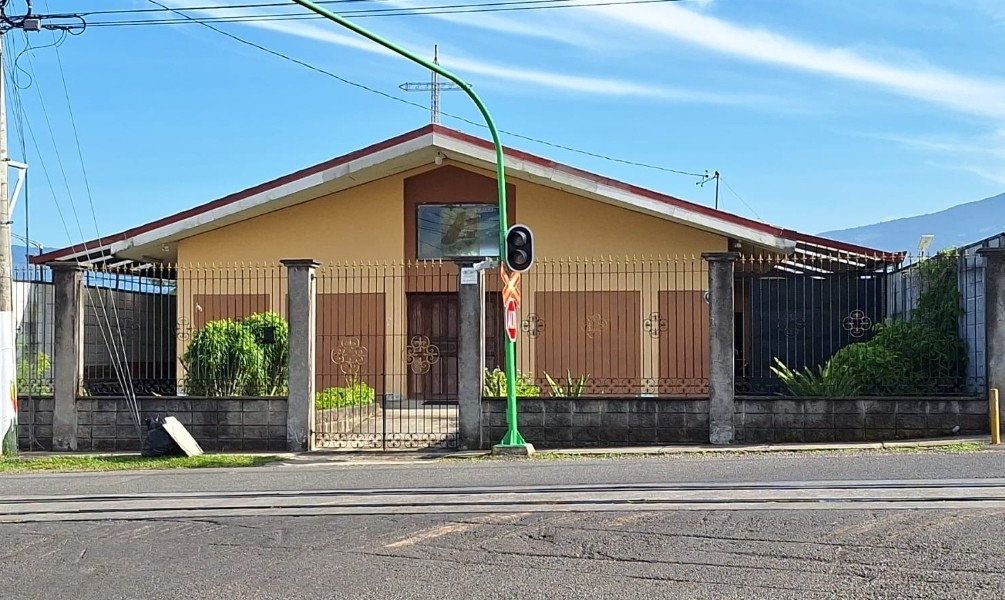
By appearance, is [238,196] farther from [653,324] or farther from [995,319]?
[995,319]

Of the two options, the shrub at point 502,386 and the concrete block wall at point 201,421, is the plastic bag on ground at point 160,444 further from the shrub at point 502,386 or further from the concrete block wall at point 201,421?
the shrub at point 502,386

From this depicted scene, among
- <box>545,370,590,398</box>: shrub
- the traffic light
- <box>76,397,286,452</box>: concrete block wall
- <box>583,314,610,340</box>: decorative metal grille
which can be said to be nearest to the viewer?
the traffic light

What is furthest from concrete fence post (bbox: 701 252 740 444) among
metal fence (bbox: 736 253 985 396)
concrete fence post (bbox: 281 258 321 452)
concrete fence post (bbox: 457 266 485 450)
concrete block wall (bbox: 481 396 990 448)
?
concrete fence post (bbox: 281 258 321 452)

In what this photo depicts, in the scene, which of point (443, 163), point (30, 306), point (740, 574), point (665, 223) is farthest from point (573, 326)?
point (740, 574)

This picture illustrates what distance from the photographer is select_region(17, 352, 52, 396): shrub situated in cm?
1592

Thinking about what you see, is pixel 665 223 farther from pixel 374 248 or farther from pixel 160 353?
pixel 160 353

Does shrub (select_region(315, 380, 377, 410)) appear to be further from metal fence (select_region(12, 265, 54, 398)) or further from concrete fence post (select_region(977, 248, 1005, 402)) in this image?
concrete fence post (select_region(977, 248, 1005, 402))

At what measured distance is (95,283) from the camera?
16.4 m

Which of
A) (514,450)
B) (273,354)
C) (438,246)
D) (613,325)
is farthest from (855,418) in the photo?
(438,246)

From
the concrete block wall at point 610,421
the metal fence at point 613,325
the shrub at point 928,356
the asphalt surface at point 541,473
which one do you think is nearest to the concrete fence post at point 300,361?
the asphalt surface at point 541,473

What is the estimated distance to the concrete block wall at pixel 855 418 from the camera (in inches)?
553

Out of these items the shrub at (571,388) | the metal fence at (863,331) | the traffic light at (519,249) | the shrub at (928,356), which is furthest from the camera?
the shrub at (571,388)

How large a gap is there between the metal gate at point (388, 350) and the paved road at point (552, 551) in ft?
20.2

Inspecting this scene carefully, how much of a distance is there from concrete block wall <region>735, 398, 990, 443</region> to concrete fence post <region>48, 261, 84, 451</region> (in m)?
9.13
